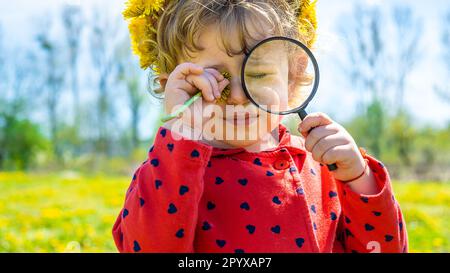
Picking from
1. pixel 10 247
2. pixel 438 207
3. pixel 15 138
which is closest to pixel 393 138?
pixel 438 207

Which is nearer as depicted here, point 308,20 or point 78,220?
point 308,20

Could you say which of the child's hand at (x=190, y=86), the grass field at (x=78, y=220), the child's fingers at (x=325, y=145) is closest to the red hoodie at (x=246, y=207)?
the child's hand at (x=190, y=86)

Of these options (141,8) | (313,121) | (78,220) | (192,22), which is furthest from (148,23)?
(78,220)

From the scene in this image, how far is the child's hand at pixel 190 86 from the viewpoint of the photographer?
195cm

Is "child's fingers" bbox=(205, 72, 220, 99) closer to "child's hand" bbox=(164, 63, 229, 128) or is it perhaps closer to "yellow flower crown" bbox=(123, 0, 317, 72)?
"child's hand" bbox=(164, 63, 229, 128)

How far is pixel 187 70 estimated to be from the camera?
6.48 ft

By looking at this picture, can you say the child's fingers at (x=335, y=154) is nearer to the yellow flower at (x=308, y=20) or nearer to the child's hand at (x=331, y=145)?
the child's hand at (x=331, y=145)

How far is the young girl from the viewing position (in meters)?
1.92

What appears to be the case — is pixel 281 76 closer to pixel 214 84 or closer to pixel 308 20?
pixel 214 84

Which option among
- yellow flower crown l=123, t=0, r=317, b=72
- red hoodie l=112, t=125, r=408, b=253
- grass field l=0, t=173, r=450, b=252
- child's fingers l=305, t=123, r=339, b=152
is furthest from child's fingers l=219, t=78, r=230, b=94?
grass field l=0, t=173, r=450, b=252

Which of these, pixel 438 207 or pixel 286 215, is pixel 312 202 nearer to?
pixel 286 215

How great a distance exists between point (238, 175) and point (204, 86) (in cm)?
44

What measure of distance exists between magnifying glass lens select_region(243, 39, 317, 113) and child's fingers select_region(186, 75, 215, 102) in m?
0.15
